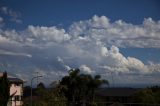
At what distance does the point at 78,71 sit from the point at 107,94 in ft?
45.8

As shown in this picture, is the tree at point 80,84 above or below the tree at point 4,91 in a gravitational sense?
above

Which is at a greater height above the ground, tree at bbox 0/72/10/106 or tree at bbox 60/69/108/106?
tree at bbox 60/69/108/106

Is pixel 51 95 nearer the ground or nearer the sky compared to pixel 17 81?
nearer the ground

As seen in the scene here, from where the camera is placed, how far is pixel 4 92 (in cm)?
1466

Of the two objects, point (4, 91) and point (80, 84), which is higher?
point (80, 84)

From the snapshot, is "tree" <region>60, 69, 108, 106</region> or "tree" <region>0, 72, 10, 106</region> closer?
"tree" <region>0, 72, 10, 106</region>

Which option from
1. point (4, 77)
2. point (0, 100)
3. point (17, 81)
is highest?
point (17, 81)

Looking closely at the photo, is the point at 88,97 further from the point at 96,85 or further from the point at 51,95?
the point at 51,95

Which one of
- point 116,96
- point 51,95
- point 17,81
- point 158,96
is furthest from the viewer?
point 116,96

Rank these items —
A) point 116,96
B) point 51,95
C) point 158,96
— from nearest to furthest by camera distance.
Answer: point 51,95 < point 158,96 < point 116,96

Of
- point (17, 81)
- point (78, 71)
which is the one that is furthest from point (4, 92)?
point (17, 81)

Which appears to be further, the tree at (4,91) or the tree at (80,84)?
the tree at (80,84)

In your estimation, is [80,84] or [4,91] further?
[80,84]

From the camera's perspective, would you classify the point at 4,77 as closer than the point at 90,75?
Yes
